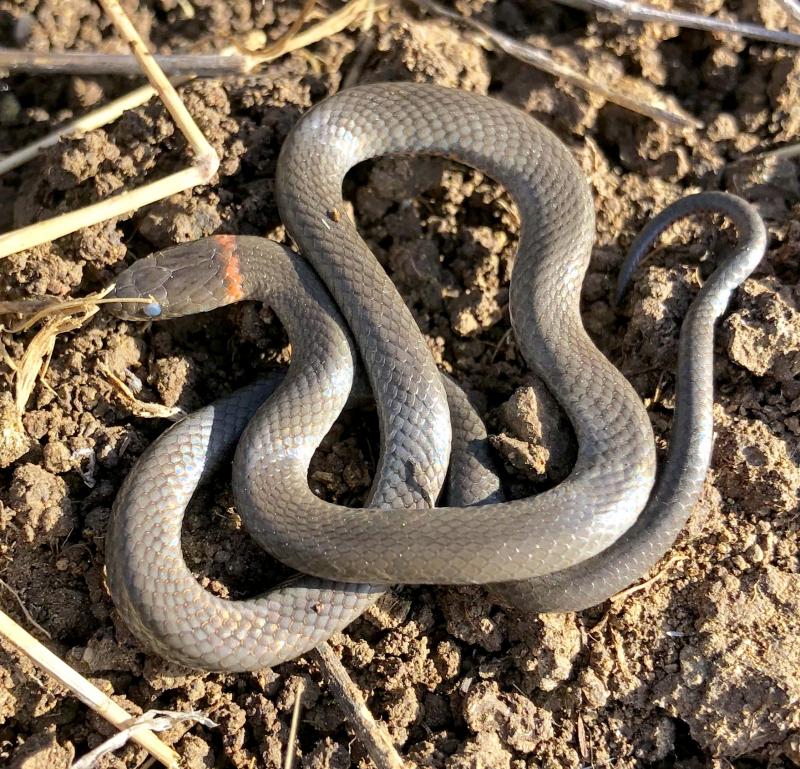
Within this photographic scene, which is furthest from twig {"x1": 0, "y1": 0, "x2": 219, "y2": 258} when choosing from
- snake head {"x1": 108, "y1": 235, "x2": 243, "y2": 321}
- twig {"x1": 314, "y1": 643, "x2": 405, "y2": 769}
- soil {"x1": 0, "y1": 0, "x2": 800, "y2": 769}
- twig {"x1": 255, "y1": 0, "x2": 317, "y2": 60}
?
twig {"x1": 314, "y1": 643, "x2": 405, "y2": 769}

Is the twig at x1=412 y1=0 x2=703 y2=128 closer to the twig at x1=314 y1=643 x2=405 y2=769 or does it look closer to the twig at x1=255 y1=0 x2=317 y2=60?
the twig at x1=255 y1=0 x2=317 y2=60

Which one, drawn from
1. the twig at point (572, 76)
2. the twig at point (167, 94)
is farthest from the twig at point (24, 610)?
the twig at point (572, 76)

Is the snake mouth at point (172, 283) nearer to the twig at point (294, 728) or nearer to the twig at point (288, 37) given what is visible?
the twig at point (288, 37)

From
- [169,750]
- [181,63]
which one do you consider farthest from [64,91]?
[169,750]

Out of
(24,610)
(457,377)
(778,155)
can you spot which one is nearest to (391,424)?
(457,377)

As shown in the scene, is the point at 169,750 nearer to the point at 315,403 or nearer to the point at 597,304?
the point at 315,403

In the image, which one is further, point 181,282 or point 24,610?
point 181,282

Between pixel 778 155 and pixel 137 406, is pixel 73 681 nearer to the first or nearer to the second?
pixel 137 406

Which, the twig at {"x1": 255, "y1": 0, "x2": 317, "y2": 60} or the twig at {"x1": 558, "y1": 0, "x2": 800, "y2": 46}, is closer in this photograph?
the twig at {"x1": 255, "y1": 0, "x2": 317, "y2": 60}
